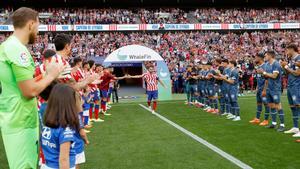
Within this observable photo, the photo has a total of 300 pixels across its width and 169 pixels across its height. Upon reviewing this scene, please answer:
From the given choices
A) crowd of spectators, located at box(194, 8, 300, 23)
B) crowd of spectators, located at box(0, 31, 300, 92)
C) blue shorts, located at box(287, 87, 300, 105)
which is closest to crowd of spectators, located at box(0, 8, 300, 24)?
crowd of spectators, located at box(194, 8, 300, 23)

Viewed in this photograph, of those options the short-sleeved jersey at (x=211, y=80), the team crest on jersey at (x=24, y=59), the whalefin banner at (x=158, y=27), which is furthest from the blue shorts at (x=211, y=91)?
the whalefin banner at (x=158, y=27)

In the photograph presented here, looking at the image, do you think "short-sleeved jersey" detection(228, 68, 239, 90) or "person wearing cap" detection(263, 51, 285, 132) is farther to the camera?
"short-sleeved jersey" detection(228, 68, 239, 90)

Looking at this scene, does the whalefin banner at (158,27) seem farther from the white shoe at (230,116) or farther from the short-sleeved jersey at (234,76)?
the short-sleeved jersey at (234,76)

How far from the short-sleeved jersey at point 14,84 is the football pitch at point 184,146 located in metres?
4.18

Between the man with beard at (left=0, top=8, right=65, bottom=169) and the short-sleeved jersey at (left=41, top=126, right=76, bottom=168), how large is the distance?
15 cm

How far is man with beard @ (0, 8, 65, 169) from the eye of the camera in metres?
3.28

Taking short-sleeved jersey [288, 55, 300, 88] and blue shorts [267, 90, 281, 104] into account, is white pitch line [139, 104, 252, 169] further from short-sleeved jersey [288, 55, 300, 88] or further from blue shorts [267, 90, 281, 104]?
short-sleeved jersey [288, 55, 300, 88]

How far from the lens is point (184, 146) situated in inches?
361

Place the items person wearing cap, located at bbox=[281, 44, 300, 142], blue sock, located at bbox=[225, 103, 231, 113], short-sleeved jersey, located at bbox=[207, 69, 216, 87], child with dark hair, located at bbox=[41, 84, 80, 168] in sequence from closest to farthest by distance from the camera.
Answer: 1. child with dark hair, located at bbox=[41, 84, 80, 168]
2. person wearing cap, located at bbox=[281, 44, 300, 142]
3. blue sock, located at bbox=[225, 103, 231, 113]
4. short-sleeved jersey, located at bbox=[207, 69, 216, 87]

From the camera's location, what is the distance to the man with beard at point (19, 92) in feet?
10.7

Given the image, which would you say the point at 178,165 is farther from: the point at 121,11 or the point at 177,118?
the point at 121,11

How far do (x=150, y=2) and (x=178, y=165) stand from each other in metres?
42.2

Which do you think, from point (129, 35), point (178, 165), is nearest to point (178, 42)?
point (129, 35)

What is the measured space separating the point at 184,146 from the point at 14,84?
250 inches
